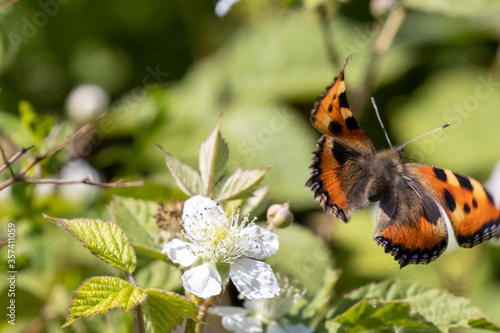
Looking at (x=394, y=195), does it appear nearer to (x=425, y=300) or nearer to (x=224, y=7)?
(x=425, y=300)

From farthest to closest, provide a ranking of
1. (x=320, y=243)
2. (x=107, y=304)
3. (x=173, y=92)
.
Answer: (x=173, y=92), (x=320, y=243), (x=107, y=304)

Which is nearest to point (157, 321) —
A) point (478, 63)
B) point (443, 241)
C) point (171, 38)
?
point (443, 241)

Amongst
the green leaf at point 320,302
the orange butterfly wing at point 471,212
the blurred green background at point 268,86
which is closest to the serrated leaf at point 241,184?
the green leaf at point 320,302

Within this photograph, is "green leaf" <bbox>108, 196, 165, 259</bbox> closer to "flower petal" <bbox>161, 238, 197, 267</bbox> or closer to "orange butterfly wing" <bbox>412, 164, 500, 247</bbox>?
"flower petal" <bbox>161, 238, 197, 267</bbox>

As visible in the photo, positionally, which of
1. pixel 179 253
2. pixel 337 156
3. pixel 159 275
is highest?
pixel 337 156

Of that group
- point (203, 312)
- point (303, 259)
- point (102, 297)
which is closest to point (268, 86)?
point (303, 259)

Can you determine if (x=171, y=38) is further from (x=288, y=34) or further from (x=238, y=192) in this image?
(x=238, y=192)

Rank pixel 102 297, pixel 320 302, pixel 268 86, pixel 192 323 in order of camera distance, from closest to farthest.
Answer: pixel 102 297
pixel 192 323
pixel 320 302
pixel 268 86
